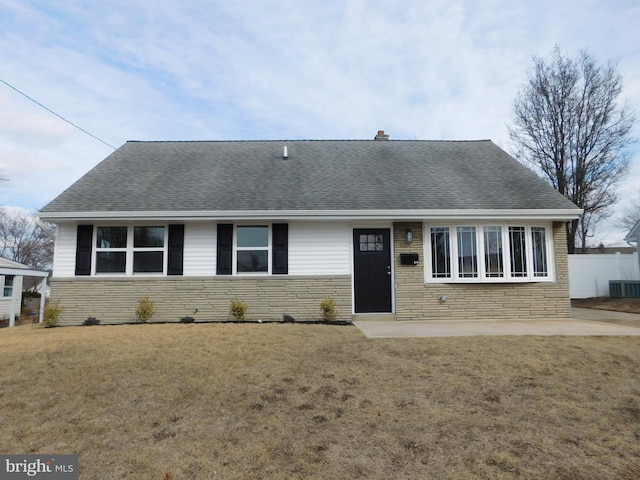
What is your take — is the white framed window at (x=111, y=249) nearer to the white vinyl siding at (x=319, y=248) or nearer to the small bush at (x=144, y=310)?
the small bush at (x=144, y=310)

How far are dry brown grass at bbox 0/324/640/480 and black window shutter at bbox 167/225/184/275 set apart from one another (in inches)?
126

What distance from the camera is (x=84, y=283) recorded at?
9.43m

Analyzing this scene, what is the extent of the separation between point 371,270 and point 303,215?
87.7 inches

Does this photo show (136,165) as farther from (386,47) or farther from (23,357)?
(386,47)

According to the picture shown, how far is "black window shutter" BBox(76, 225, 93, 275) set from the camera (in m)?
9.48

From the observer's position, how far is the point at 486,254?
9.68m

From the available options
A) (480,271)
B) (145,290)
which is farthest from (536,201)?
(145,290)

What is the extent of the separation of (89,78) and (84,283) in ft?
22.3

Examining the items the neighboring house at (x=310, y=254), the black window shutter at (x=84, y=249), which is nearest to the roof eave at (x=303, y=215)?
the neighboring house at (x=310, y=254)

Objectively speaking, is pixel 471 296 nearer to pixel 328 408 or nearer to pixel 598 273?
pixel 328 408

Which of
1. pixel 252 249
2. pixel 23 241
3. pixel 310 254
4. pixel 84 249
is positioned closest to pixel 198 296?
pixel 252 249
